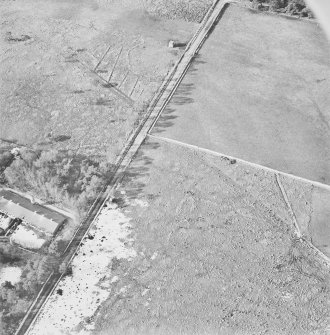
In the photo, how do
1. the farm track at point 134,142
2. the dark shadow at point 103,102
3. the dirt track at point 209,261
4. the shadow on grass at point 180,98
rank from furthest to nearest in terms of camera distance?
the dark shadow at point 103,102, the shadow on grass at point 180,98, the farm track at point 134,142, the dirt track at point 209,261

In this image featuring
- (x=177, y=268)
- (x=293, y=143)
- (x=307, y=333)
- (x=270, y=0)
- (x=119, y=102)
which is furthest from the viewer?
(x=270, y=0)

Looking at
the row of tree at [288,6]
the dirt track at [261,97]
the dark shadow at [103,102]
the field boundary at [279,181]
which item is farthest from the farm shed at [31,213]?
the row of tree at [288,6]

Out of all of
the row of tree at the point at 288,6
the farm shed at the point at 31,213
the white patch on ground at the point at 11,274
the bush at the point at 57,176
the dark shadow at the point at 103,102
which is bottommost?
the white patch on ground at the point at 11,274

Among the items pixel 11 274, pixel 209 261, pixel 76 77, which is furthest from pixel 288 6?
pixel 11 274

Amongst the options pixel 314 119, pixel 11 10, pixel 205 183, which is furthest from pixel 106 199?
pixel 11 10

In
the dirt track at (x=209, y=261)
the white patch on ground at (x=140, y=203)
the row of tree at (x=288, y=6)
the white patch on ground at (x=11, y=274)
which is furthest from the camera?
the row of tree at (x=288, y=6)

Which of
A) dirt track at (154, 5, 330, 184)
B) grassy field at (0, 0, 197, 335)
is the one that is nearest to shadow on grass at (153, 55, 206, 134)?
dirt track at (154, 5, 330, 184)

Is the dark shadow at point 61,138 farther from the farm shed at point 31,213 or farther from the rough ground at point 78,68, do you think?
the farm shed at point 31,213

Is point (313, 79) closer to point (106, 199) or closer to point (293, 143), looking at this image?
point (293, 143)
